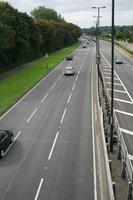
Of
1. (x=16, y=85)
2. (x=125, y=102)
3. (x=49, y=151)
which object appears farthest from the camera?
(x=16, y=85)

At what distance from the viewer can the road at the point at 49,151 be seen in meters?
19.6

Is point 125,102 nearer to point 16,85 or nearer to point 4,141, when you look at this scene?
point 16,85

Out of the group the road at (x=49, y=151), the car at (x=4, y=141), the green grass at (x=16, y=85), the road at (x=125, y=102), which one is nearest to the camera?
the road at (x=49, y=151)

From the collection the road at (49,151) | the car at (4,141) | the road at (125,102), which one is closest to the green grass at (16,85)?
the road at (49,151)

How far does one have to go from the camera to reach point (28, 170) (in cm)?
2227

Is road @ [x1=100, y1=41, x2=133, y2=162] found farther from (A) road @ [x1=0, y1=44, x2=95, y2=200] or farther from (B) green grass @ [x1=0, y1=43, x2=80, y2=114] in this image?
(B) green grass @ [x1=0, y1=43, x2=80, y2=114]

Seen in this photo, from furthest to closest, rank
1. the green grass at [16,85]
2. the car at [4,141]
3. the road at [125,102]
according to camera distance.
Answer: the green grass at [16,85] → the road at [125,102] → the car at [4,141]

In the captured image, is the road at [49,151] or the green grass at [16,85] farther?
the green grass at [16,85]

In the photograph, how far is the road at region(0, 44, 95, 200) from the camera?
1961 cm

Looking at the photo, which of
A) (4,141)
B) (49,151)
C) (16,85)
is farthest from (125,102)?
(4,141)

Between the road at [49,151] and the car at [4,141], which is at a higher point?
the car at [4,141]

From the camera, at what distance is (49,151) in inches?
1008

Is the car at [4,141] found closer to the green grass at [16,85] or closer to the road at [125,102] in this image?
the road at [125,102]

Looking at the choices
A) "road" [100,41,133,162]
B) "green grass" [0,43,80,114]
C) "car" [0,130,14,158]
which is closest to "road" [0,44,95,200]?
"car" [0,130,14,158]
